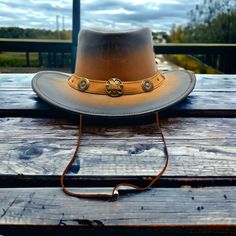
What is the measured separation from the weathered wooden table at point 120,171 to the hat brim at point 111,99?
0.07 metres

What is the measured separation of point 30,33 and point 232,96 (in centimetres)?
266

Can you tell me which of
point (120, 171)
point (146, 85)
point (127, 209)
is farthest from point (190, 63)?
point (127, 209)

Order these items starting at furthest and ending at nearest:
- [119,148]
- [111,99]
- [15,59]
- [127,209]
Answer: [15,59]
[111,99]
[119,148]
[127,209]

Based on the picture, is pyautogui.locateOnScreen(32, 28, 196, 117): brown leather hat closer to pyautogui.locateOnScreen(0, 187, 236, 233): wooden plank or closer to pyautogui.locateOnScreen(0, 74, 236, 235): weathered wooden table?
pyautogui.locateOnScreen(0, 74, 236, 235): weathered wooden table

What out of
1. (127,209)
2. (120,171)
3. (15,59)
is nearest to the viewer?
(127,209)

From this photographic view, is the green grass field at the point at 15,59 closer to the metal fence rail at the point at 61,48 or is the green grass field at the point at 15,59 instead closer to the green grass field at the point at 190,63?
the metal fence rail at the point at 61,48

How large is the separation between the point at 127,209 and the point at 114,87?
50cm

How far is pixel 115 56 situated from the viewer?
1062mm

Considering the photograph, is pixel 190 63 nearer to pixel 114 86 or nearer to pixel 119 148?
pixel 114 86

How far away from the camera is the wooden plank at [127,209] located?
61cm

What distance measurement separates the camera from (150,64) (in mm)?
1132

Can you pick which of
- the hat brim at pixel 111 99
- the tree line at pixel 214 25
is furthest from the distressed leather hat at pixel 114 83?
the tree line at pixel 214 25
